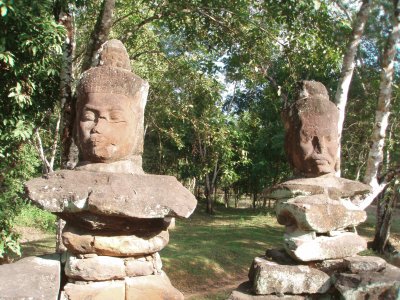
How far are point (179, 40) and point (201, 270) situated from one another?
5077mm

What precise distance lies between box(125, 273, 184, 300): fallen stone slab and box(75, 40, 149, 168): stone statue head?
0.86 meters

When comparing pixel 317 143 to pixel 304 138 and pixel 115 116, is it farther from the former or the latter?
pixel 115 116

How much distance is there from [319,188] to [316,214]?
9.8 inches

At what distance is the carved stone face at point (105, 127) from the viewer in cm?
315

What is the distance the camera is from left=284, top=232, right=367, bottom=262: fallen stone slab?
11.0ft

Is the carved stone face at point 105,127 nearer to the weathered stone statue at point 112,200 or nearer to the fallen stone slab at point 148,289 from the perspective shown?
the weathered stone statue at point 112,200

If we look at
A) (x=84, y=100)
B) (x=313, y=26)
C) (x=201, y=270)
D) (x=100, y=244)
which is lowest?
(x=201, y=270)

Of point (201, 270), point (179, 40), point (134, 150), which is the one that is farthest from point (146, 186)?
point (179, 40)

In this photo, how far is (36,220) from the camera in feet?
50.8

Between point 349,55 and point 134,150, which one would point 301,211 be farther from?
point 349,55

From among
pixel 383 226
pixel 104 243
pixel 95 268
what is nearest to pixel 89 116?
pixel 104 243

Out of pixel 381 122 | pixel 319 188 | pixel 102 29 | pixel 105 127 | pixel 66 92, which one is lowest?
pixel 319 188

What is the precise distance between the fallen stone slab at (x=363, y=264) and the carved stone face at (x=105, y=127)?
184 centimetres

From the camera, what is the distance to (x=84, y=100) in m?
3.26
